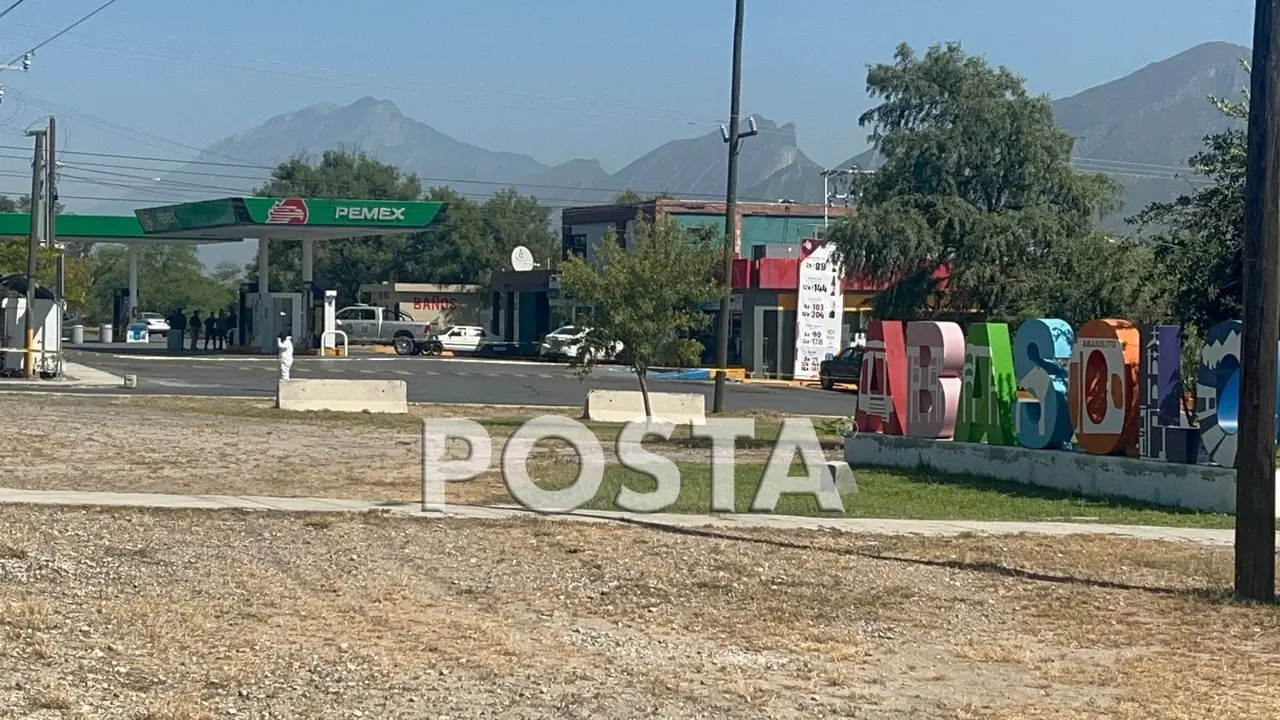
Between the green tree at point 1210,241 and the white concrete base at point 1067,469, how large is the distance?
3246 millimetres

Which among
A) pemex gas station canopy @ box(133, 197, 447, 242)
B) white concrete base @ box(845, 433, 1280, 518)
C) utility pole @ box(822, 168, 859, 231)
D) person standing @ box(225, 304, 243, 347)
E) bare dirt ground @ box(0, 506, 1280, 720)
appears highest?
utility pole @ box(822, 168, 859, 231)

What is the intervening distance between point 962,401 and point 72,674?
14.9m

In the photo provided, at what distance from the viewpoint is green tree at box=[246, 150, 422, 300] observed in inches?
4222

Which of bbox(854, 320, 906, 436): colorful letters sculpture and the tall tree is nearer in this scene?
bbox(854, 320, 906, 436): colorful letters sculpture

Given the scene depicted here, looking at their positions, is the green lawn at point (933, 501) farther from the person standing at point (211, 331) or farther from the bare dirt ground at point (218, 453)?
the person standing at point (211, 331)

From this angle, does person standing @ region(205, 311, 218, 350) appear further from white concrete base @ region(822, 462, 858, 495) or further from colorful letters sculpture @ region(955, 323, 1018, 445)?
colorful letters sculpture @ region(955, 323, 1018, 445)

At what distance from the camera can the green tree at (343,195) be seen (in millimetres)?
107250

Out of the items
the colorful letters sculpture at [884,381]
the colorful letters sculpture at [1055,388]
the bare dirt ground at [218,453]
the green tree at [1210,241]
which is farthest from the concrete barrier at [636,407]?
the green tree at [1210,241]

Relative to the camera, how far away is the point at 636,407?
110 ft

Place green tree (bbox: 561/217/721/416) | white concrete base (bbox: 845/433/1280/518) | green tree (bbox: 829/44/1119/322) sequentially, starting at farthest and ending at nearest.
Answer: green tree (bbox: 829/44/1119/322)
green tree (bbox: 561/217/721/416)
white concrete base (bbox: 845/433/1280/518)

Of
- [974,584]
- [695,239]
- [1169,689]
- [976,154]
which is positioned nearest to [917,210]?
[976,154]

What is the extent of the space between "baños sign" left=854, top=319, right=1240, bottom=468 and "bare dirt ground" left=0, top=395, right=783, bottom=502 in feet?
8.57
